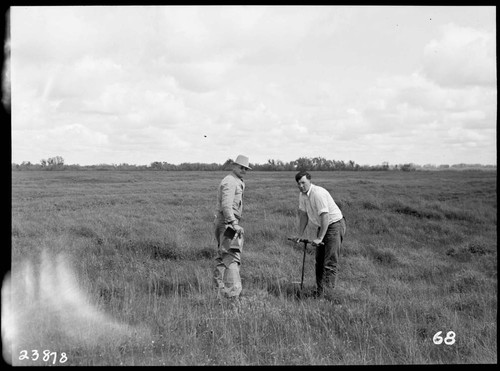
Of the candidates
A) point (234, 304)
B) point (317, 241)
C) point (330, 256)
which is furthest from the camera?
point (330, 256)

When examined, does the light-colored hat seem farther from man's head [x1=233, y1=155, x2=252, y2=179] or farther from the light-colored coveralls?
the light-colored coveralls

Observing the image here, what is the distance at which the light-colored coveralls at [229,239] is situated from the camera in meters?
6.53

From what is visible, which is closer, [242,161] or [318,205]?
[242,161]

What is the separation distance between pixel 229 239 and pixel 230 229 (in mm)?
167

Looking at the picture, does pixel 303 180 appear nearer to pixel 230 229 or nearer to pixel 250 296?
pixel 230 229

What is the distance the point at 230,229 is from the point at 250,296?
39.4 inches

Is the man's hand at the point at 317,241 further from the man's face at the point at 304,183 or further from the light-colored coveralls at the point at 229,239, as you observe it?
the light-colored coveralls at the point at 229,239

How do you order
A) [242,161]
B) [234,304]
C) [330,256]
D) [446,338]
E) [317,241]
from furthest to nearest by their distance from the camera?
1. [330,256]
2. [242,161]
3. [317,241]
4. [234,304]
5. [446,338]

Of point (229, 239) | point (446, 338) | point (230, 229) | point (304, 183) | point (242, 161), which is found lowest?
point (446, 338)

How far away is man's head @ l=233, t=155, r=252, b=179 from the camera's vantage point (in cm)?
659

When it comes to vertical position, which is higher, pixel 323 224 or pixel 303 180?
pixel 303 180

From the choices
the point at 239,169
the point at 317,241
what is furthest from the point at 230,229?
the point at 317,241

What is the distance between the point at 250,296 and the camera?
21.8ft

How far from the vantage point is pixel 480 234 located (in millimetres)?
13578
